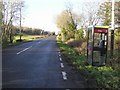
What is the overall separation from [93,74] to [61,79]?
1.65 m

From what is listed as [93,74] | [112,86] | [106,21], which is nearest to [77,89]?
[112,86]

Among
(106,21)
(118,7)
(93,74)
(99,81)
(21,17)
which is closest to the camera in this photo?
(99,81)

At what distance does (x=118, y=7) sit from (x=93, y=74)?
2937 cm

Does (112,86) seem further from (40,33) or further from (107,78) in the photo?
A: (40,33)

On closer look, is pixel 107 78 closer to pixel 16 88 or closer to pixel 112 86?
pixel 112 86

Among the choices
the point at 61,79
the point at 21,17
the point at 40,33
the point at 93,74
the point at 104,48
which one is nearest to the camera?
the point at 61,79

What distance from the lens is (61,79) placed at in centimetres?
1198

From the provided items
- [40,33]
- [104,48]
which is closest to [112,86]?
[104,48]

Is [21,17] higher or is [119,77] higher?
[21,17]

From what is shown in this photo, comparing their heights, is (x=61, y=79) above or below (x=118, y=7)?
below

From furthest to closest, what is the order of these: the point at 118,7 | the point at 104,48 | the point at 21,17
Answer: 1. the point at 21,17
2. the point at 118,7
3. the point at 104,48

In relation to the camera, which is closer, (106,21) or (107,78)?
(107,78)

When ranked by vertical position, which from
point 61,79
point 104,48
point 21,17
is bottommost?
point 61,79

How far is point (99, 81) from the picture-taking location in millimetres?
11031
